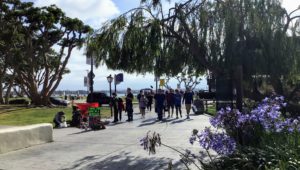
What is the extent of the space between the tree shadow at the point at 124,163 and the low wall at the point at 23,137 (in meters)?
2.29

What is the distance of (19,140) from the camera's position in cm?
1135

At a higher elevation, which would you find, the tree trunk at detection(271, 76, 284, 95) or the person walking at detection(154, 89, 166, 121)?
the tree trunk at detection(271, 76, 284, 95)

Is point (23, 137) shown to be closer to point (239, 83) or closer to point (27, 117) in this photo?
point (239, 83)

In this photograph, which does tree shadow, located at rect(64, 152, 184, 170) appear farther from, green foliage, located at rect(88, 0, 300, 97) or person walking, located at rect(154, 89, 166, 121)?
person walking, located at rect(154, 89, 166, 121)

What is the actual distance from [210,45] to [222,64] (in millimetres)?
566

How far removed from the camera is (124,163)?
9.19 meters

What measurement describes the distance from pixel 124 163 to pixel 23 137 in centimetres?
367

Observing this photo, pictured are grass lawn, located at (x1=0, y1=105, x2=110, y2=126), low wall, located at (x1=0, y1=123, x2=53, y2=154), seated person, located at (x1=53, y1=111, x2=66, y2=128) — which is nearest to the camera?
low wall, located at (x1=0, y1=123, x2=53, y2=154)

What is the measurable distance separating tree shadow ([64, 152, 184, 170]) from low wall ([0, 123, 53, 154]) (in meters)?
2.29

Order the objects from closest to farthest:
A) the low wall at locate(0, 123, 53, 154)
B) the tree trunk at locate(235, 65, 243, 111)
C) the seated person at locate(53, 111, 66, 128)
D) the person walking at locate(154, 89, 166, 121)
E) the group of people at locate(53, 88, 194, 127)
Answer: the tree trunk at locate(235, 65, 243, 111) → the low wall at locate(0, 123, 53, 154) → the seated person at locate(53, 111, 66, 128) → the group of people at locate(53, 88, 194, 127) → the person walking at locate(154, 89, 166, 121)

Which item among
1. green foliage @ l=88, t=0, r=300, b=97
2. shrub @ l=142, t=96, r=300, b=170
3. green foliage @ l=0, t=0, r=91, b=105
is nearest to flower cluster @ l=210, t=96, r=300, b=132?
shrub @ l=142, t=96, r=300, b=170

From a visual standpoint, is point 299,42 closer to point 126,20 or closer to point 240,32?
point 240,32

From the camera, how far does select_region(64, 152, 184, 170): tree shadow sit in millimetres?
8680

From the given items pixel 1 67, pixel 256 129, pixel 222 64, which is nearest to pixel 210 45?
pixel 222 64
